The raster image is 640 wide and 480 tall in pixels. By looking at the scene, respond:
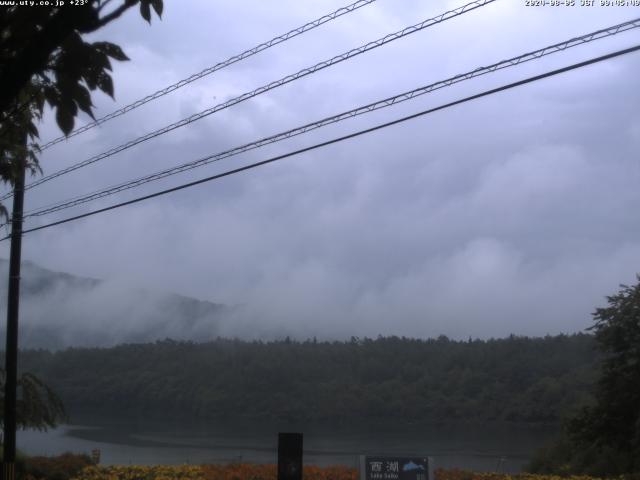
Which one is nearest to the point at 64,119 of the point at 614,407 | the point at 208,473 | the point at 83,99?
the point at 83,99

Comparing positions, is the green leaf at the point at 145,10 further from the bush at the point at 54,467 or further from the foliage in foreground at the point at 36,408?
the bush at the point at 54,467

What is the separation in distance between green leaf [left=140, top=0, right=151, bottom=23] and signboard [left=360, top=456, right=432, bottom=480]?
7.90 metres

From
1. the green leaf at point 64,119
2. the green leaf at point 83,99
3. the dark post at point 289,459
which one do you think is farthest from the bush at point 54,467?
the green leaf at point 83,99

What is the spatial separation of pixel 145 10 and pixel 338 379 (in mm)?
27817

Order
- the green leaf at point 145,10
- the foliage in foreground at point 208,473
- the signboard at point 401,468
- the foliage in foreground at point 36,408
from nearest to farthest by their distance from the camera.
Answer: the green leaf at point 145,10
the signboard at point 401,468
the foliage in foreground at point 208,473
the foliage in foreground at point 36,408

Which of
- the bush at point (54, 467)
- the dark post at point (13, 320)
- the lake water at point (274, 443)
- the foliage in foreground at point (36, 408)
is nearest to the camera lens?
the dark post at point (13, 320)

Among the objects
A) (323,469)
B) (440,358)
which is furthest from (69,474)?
(440,358)

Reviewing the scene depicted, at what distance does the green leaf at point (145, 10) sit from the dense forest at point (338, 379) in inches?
923

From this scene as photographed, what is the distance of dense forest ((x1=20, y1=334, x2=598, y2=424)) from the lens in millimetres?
27266

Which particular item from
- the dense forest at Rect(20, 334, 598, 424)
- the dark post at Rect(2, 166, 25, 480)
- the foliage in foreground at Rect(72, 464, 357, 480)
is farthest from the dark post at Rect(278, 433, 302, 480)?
the dense forest at Rect(20, 334, 598, 424)

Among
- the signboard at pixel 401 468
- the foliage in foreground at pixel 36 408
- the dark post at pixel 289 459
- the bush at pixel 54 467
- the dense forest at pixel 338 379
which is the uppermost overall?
the dense forest at pixel 338 379

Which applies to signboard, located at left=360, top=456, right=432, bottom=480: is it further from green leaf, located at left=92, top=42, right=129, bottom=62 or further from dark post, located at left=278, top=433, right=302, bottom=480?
green leaf, located at left=92, top=42, right=129, bottom=62

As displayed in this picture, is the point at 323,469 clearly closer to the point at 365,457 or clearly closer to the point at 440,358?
the point at 365,457

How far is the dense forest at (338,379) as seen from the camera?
27266 millimetres
